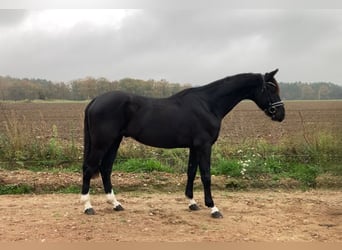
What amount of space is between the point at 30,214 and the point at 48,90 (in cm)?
645

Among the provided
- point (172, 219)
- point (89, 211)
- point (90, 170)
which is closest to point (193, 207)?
point (172, 219)

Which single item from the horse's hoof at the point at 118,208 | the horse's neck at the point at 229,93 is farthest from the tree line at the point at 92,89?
the horse's hoof at the point at 118,208

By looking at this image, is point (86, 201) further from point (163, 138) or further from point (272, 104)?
point (272, 104)

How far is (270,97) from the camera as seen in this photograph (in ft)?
19.7

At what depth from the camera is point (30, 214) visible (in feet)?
18.3

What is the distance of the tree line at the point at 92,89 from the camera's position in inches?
368

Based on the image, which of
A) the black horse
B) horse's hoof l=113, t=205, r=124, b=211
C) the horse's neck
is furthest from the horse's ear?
horse's hoof l=113, t=205, r=124, b=211

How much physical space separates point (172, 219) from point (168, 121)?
4.75 feet

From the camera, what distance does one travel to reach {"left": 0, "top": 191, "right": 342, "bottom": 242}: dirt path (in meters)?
4.59

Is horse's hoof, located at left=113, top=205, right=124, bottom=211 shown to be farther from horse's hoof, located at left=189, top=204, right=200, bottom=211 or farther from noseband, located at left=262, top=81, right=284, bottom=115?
noseband, located at left=262, top=81, right=284, bottom=115

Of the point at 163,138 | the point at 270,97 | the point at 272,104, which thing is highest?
the point at 270,97

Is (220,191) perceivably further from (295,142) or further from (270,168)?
(295,142)

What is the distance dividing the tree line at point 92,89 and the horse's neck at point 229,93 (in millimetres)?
2411

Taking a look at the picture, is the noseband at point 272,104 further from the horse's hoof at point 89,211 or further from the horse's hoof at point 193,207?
the horse's hoof at point 89,211
